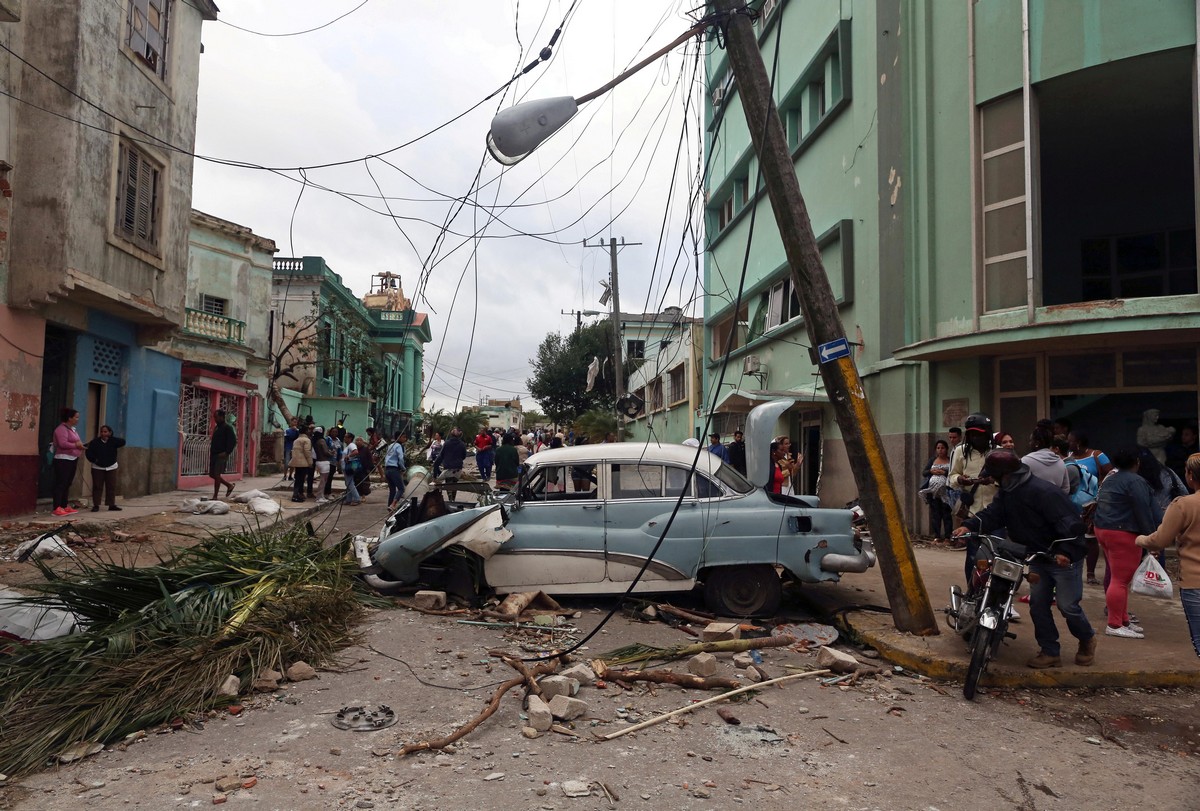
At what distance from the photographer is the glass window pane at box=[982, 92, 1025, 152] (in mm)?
10609

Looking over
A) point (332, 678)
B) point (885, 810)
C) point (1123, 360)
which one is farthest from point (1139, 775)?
point (1123, 360)

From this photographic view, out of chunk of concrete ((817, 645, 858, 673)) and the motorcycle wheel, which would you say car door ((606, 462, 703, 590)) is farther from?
the motorcycle wheel

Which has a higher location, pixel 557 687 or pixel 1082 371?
pixel 1082 371

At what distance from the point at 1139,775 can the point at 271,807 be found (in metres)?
4.02

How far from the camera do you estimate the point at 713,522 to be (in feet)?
22.5

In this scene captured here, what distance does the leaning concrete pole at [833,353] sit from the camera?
19.7 ft

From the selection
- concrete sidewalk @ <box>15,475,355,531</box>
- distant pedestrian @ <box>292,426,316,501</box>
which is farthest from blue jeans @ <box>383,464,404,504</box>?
distant pedestrian @ <box>292,426,316,501</box>

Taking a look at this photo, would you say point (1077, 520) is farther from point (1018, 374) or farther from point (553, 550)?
point (1018, 374)

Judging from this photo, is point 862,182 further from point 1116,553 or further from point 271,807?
point 271,807

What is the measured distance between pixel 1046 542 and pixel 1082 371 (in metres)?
6.58

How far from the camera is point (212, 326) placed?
896 inches

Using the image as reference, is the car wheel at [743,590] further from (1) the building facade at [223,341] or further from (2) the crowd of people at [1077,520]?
(1) the building facade at [223,341]

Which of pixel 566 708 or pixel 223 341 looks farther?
pixel 223 341

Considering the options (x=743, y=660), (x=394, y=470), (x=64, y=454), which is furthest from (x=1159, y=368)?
(x=64, y=454)
